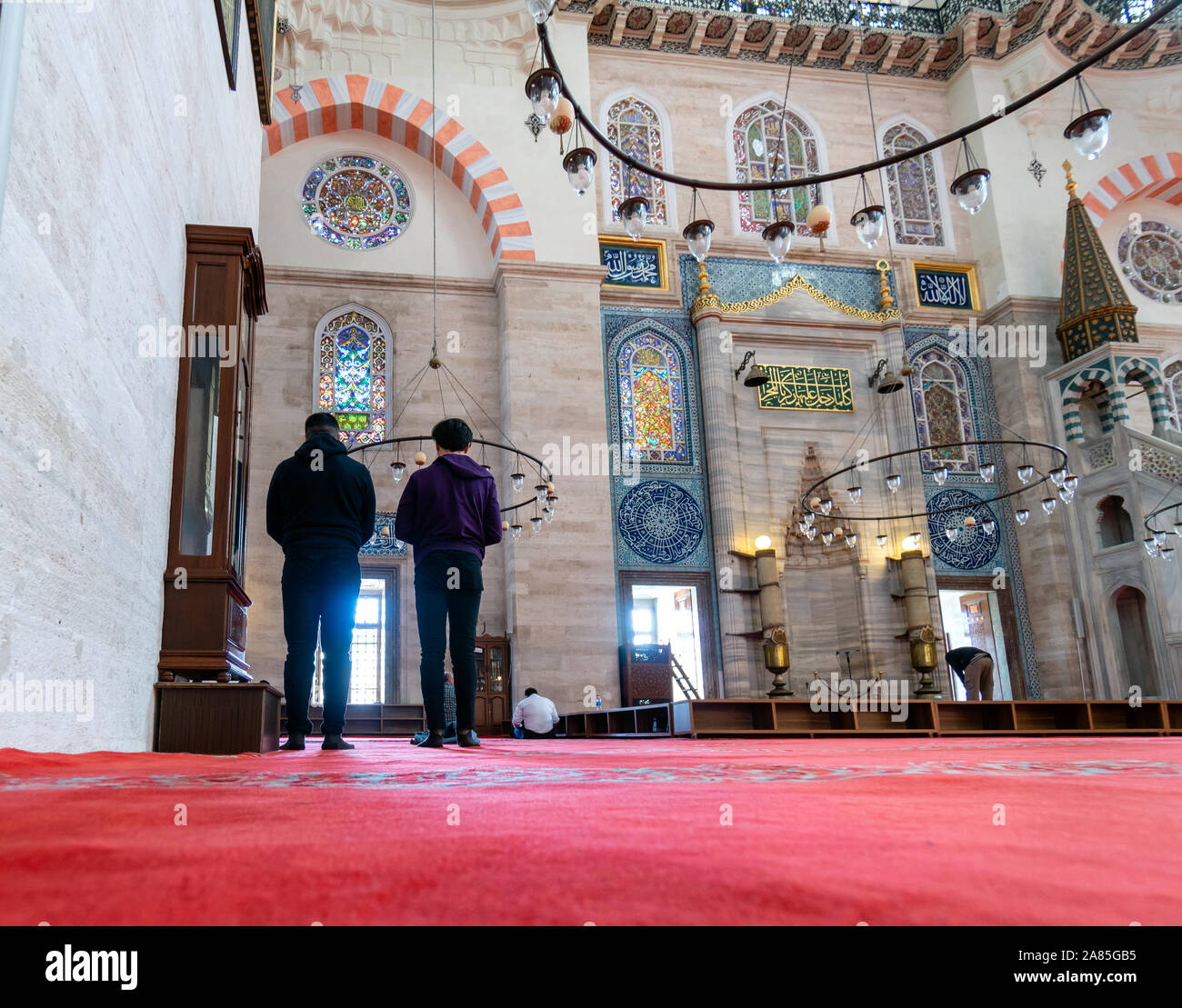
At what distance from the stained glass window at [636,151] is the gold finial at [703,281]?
0.75 meters

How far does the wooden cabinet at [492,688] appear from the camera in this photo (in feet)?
33.4

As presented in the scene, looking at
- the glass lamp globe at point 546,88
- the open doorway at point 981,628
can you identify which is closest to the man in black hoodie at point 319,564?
the glass lamp globe at point 546,88

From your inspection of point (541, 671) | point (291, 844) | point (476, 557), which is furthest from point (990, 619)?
point (291, 844)

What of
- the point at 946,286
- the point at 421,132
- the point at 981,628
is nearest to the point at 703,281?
the point at 946,286

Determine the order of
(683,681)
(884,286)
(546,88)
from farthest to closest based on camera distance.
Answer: (884,286), (683,681), (546,88)

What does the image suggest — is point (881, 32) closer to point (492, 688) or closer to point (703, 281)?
point (703, 281)

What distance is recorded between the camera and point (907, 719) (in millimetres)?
8055

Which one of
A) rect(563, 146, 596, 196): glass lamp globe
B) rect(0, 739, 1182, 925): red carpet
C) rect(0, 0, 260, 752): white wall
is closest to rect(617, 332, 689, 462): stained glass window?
rect(563, 146, 596, 196): glass lamp globe

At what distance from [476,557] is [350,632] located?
0.56 m

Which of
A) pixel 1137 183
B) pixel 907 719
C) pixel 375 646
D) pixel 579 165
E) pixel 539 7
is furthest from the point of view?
pixel 1137 183

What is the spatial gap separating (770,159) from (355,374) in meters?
6.45

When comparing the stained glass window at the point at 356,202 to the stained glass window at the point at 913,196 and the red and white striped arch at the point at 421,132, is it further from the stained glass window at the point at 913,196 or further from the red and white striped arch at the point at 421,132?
the stained glass window at the point at 913,196

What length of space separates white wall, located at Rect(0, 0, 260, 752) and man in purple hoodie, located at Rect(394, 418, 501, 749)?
97cm

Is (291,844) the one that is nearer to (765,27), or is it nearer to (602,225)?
(602,225)
